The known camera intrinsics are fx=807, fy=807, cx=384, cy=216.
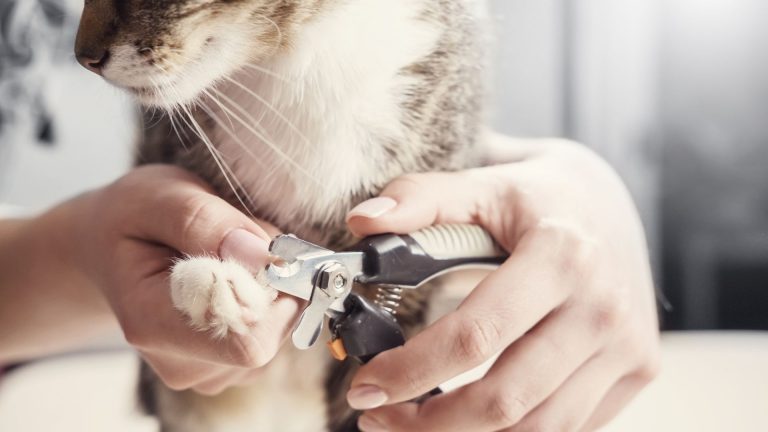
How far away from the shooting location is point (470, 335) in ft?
1.31

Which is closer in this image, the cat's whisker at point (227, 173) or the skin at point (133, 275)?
the skin at point (133, 275)

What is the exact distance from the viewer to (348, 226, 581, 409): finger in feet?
1.26

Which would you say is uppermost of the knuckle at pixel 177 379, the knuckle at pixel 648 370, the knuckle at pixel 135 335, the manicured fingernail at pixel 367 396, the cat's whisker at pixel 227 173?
the cat's whisker at pixel 227 173

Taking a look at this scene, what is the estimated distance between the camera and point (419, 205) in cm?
41

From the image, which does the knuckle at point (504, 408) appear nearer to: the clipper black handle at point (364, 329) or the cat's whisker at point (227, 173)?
the clipper black handle at point (364, 329)

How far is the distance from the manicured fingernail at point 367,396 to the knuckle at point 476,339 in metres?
0.04

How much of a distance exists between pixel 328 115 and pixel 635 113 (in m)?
0.41

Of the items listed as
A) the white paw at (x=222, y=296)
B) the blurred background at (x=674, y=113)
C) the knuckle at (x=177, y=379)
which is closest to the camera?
the white paw at (x=222, y=296)

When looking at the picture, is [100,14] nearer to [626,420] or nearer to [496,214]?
[496,214]

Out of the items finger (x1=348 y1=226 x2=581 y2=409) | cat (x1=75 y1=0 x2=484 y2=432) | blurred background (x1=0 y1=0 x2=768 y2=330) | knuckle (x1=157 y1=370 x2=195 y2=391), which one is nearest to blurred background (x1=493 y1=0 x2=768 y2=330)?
blurred background (x1=0 y1=0 x2=768 y2=330)

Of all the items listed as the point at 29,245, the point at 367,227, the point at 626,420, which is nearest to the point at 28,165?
the point at 29,245

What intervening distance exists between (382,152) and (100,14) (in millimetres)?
183

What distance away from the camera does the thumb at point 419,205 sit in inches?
15.5

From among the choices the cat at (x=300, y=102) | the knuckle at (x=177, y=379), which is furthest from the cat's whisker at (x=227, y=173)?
the knuckle at (x=177, y=379)
